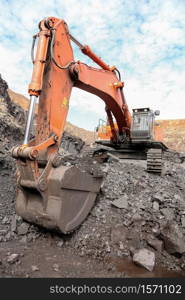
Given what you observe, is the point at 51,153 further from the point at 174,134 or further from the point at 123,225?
the point at 174,134

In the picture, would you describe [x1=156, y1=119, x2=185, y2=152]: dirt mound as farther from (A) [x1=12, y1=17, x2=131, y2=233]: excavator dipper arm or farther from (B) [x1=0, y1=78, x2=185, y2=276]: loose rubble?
(A) [x1=12, y1=17, x2=131, y2=233]: excavator dipper arm

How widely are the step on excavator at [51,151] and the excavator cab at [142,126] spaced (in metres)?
3.62

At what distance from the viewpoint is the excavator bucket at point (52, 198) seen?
3662mm

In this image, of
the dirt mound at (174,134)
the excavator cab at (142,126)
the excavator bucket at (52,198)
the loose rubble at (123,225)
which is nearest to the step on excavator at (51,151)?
the excavator bucket at (52,198)

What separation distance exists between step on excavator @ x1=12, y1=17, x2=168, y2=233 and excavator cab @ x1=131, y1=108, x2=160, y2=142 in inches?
143

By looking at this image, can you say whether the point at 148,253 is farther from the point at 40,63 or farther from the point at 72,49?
the point at 72,49

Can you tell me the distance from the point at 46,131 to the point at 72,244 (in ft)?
6.77

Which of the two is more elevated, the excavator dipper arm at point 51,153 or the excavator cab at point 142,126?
the excavator cab at point 142,126

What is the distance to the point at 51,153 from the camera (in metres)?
4.00

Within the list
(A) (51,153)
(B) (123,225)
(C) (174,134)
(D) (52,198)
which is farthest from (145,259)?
(C) (174,134)

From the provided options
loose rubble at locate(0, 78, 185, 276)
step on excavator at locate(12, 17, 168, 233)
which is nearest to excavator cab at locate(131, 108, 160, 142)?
loose rubble at locate(0, 78, 185, 276)

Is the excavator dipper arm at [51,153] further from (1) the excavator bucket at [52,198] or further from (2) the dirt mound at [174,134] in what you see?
(2) the dirt mound at [174,134]

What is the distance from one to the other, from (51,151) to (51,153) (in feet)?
0.13

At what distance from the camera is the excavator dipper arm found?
145 inches
